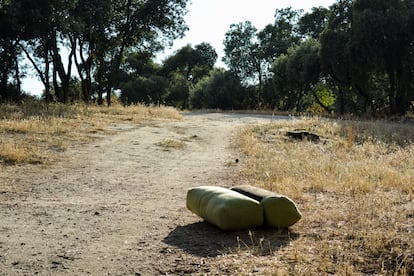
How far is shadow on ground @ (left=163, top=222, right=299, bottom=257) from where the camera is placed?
3.51 metres

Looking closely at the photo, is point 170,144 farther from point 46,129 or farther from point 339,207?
point 339,207

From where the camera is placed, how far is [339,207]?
4.60 m

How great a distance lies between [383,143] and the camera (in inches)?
395

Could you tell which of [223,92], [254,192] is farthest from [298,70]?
[254,192]

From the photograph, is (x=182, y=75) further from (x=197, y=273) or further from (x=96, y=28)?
(x=197, y=273)

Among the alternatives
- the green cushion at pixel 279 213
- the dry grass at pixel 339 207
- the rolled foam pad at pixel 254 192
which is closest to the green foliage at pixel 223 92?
the dry grass at pixel 339 207

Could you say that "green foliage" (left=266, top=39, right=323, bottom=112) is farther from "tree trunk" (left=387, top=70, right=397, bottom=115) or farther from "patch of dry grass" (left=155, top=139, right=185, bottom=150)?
"patch of dry grass" (left=155, top=139, right=185, bottom=150)

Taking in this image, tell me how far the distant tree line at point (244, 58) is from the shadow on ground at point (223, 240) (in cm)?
1433

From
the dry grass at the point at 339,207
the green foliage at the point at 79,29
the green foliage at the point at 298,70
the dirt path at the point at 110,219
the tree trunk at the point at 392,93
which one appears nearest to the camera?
the dry grass at the point at 339,207

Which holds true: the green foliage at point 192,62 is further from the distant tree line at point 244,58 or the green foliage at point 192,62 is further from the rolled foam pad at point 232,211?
the rolled foam pad at point 232,211

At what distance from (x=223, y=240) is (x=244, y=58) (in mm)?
39946

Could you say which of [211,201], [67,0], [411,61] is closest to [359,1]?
[411,61]

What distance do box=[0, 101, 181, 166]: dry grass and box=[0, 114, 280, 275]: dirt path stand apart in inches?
22.2

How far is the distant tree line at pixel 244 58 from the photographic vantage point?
19.0m
